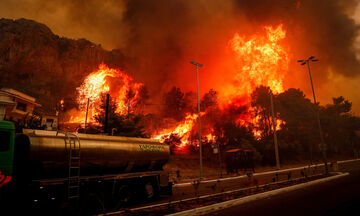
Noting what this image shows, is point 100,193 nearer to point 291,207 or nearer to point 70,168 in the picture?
point 70,168

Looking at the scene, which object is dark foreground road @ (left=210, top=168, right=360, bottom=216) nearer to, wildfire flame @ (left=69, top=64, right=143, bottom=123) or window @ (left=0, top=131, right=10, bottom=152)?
window @ (left=0, top=131, right=10, bottom=152)

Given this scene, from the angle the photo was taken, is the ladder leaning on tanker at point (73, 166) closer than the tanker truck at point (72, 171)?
No

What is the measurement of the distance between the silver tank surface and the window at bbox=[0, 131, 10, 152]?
646 millimetres

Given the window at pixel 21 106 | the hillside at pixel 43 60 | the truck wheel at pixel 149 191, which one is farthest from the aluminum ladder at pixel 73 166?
the hillside at pixel 43 60

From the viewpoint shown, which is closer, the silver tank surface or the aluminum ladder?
the silver tank surface

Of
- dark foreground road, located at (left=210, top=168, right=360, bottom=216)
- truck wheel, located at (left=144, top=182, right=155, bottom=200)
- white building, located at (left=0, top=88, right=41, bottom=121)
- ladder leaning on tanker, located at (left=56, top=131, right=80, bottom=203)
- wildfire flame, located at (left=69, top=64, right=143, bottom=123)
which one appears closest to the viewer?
dark foreground road, located at (left=210, top=168, right=360, bottom=216)

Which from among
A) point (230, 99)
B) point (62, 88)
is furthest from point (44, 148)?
point (62, 88)

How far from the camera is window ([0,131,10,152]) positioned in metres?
7.64

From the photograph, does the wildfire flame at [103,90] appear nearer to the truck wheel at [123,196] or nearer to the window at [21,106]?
the window at [21,106]

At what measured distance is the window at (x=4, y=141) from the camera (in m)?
7.64

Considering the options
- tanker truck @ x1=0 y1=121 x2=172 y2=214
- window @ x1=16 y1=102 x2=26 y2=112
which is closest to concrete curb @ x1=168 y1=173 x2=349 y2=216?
tanker truck @ x1=0 y1=121 x2=172 y2=214

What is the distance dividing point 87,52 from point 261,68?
224ft

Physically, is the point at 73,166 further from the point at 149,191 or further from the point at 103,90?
the point at 103,90

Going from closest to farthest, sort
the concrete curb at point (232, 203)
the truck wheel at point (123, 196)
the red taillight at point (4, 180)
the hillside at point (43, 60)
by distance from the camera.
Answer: the red taillight at point (4, 180), the concrete curb at point (232, 203), the truck wheel at point (123, 196), the hillside at point (43, 60)
